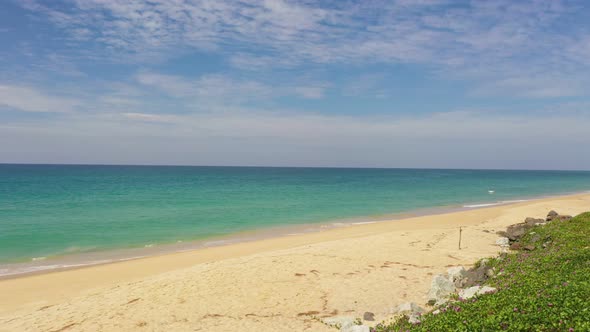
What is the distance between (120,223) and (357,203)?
32.7 meters

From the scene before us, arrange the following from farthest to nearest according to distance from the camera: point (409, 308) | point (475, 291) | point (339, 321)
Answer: point (409, 308) < point (339, 321) < point (475, 291)

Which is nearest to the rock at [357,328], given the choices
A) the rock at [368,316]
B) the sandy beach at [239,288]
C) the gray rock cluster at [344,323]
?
the gray rock cluster at [344,323]

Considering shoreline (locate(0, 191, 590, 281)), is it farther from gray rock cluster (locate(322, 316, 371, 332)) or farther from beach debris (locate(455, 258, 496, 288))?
beach debris (locate(455, 258, 496, 288))

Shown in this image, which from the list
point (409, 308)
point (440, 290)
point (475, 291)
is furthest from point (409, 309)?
point (475, 291)

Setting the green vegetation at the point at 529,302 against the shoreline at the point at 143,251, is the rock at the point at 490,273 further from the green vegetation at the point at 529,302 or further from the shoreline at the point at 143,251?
the shoreline at the point at 143,251

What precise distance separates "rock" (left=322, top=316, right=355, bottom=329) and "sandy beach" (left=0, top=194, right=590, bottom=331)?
1.31 feet

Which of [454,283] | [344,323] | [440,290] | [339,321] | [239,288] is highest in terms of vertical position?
[454,283]

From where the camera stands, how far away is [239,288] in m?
15.7

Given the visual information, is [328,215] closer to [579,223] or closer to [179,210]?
[179,210]

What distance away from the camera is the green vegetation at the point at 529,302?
7418 mm

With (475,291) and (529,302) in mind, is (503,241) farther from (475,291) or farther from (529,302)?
(529,302)

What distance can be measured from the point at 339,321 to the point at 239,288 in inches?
207

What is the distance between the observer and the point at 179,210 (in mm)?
45938

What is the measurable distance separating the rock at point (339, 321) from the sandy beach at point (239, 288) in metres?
0.40
